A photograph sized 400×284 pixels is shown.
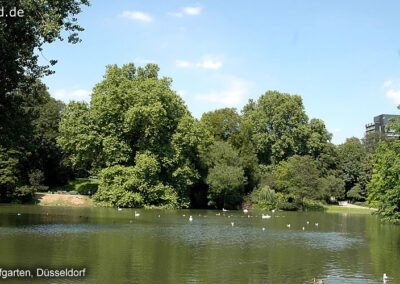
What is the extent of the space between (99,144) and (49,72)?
4074 cm

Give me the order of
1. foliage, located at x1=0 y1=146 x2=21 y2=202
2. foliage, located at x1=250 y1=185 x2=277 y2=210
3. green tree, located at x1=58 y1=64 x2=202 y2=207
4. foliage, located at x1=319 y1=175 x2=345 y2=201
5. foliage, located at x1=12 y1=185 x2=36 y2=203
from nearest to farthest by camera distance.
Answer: foliage, located at x1=0 y1=146 x2=21 y2=202 → foliage, located at x1=12 y1=185 x2=36 y2=203 → green tree, located at x1=58 y1=64 x2=202 y2=207 → foliage, located at x1=250 y1=185 x2=277 y2=210 → foliage, located at x1=319 y1=175 x2=345 y2=201

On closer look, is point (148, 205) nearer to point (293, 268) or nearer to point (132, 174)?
point (132, 174)

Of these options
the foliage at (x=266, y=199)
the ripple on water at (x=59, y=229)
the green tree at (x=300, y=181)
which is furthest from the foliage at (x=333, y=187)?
the ripple on water at (x=59, y=229)

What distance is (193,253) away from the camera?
23.7 m

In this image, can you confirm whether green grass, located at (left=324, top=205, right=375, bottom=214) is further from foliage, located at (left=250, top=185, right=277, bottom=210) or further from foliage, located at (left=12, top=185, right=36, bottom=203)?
foliage, located at (left=12, top=185, right=36, bottom=203)

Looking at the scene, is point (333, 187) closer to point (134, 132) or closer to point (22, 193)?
point (134, 132)

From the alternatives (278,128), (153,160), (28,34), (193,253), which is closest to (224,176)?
(153,160)

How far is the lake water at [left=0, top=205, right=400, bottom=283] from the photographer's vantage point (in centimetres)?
1838

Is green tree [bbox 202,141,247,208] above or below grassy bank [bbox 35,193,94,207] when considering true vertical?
above

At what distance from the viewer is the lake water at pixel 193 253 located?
60.3ft

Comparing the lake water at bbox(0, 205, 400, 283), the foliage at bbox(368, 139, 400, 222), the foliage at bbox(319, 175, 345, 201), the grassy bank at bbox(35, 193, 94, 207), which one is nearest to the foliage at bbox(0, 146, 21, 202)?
the grassy bank at bbox(35, 193, 94, 207)

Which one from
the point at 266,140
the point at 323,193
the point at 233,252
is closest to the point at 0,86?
the point at 233,252

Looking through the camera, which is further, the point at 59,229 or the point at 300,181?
the point at 300,181

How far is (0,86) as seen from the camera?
20609mm
